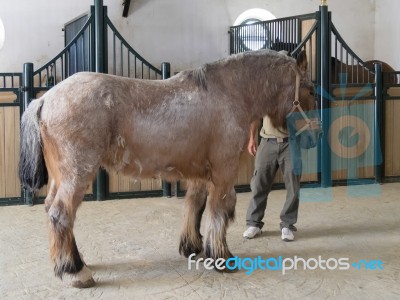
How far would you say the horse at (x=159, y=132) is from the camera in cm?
237

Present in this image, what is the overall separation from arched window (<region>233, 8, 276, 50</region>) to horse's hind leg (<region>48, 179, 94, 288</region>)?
4.46m

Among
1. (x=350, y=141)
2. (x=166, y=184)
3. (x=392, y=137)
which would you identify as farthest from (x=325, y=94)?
(x=166, y=184)

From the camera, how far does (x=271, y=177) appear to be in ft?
11.2

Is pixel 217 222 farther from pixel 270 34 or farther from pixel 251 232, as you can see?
pixel 270 34

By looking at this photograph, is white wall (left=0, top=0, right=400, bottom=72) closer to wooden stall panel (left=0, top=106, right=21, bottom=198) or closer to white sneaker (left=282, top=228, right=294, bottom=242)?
wooden stall panel (left=0, top=106, right=21, bottom=198)

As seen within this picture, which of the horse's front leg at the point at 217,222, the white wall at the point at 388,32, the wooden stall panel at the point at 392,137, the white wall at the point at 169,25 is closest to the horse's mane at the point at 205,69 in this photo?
the horse's front leg at the point at 217,222

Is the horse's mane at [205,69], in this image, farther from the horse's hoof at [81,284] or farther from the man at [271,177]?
the horse's hoof at [81,284]

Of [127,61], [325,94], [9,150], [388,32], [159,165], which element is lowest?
[159,165]

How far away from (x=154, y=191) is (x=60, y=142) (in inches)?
95.5

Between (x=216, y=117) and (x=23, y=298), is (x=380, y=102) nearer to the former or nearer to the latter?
(x=216, y=117)

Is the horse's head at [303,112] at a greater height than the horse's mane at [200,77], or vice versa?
the horse's mane at [200,77]

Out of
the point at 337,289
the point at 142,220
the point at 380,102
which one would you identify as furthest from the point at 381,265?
the point at 380,102

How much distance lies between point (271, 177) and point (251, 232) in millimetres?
421

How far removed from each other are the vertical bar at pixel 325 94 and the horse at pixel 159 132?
2295 millimetres
